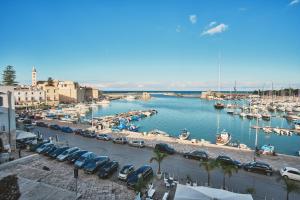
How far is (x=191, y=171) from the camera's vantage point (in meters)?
21.6

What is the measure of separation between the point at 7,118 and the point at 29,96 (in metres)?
74.9

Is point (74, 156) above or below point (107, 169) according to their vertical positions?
above

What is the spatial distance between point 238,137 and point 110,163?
132ft

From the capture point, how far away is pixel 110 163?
69.3 feet

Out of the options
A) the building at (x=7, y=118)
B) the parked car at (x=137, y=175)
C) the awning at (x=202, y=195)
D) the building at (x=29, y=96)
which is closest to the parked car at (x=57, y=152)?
the building at (x=7, y=118)

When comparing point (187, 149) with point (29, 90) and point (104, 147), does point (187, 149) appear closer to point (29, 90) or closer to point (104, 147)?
point (104, 147)

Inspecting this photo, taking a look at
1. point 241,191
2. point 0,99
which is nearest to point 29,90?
point 0,99

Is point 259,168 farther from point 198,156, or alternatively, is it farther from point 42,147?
point 42,147

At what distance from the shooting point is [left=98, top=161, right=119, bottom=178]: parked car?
Answer: 1959 cm

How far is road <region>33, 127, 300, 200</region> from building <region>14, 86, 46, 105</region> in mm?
70088

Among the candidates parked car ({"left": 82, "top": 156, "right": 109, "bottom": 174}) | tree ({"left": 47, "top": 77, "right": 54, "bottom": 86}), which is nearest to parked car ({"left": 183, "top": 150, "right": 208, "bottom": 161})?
parked car ({"left": 82, "top": 156, "right": 109, "bottom": 174})

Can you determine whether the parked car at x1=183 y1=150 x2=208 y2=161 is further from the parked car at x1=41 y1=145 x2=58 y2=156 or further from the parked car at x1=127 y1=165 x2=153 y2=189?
the parked car at x1=41 y1=145 x2=58 y2=156

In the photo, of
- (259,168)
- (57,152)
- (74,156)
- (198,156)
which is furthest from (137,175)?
(259,168)

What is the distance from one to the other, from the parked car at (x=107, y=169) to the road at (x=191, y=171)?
201cm
